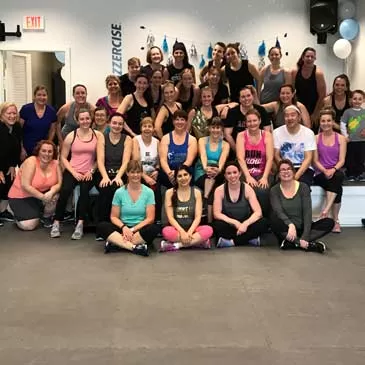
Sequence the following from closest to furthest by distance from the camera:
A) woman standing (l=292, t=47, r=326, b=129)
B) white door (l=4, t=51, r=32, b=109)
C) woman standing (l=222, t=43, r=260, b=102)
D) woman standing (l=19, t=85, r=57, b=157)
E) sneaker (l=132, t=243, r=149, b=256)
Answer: sneaker (l=132, t=243, r=149, b=256) → woman standing (l=19, t=85, r=57, b=157) → woman standing (l=222, t=43, r=260, b=102) → woman standing (l=292, t=47, r=326, b=129) → white door (l=4, t=51, r=32, b=109)

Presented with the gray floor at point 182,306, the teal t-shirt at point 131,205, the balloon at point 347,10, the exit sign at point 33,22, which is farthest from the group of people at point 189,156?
the exit sign at point 33,22

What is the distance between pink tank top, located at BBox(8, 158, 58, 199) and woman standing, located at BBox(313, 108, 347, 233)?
2.66m

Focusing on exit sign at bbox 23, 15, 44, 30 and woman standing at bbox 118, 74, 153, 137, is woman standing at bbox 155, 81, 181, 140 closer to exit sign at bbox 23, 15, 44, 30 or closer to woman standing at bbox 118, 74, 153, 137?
woman standing at bbox 118, 74, 153, 137

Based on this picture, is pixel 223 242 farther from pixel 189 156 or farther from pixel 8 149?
pixel 8 149

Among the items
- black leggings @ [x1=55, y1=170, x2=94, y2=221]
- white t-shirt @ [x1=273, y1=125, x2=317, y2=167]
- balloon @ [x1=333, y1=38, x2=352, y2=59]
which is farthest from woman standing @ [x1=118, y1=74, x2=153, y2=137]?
balloon @ [x1=333, y1=38, x2=352, y2=59]

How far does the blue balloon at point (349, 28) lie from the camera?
761cm

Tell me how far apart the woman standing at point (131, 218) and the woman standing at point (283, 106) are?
6.36ft

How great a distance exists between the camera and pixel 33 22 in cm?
790

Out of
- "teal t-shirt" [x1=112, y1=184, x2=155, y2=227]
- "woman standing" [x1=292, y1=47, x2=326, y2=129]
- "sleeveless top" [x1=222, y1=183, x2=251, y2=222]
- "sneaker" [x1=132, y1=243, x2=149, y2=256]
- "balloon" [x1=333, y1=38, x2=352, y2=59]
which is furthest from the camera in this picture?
"balloon" [x1=333, y1=38, x2=352, y2=59]

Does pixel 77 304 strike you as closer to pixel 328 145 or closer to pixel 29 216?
pixel 29 216

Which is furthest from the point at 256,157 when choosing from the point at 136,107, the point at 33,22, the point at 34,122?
the point at 33,22

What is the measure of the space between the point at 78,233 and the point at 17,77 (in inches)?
172

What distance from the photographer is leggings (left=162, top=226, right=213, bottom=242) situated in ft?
15.3

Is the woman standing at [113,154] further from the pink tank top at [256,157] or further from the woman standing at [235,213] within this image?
the pink tank top at [256,157]
